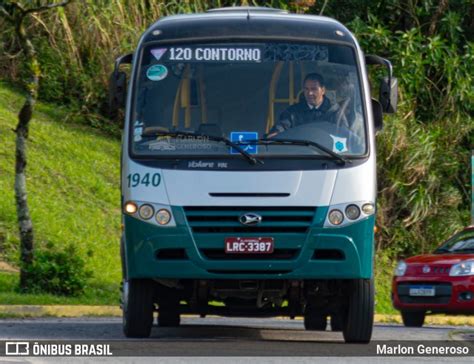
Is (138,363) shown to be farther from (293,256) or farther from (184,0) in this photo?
(184,0)

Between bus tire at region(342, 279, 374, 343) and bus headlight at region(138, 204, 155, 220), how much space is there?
6.23 feet

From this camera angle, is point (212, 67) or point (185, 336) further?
point (185, 336)

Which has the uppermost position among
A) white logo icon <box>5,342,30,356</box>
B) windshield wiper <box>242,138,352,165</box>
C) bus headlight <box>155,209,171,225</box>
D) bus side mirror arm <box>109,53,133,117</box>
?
bus side mirror arm <box>109,53,133,117</box>

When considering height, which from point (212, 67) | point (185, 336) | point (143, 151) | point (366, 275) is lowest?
point (185, 336)

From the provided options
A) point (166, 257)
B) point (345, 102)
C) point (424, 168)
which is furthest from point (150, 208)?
point (424, 168)

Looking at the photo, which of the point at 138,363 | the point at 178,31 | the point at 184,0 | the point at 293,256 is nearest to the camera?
the point at 138,363

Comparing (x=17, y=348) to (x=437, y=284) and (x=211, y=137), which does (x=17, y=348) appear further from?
(x=437, y=284)

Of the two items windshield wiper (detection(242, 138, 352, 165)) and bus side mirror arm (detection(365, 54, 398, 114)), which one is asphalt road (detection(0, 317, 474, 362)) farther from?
bus side mirror arm (detection(365, 54, 398, 114))

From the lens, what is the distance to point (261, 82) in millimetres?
12523

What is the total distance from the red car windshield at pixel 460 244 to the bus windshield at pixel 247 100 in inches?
239

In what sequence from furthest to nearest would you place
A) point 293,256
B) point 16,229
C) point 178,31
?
point 16,229
point 178,31
point 293,256

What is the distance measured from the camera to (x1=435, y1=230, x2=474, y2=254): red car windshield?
18.2 metres

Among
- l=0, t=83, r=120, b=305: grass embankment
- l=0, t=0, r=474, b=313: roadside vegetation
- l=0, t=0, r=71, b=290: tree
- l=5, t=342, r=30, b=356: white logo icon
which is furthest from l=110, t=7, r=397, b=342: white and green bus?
l=0, t=0, r=474, b=313: roadside vegetation

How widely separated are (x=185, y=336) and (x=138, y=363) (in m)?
3.25
